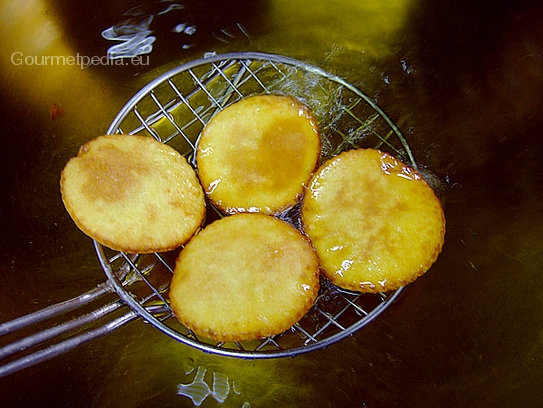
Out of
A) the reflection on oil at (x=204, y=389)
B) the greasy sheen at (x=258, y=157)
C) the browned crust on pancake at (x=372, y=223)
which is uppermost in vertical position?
the greasy sheen at (x=258, y=157)

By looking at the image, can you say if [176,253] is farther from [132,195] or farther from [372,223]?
[372,223]

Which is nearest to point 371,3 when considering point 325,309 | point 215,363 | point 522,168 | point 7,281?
point 522,168

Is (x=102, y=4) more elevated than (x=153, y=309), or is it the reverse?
(x=102, y=4)

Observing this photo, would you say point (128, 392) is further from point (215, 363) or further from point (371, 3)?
point (371, 3)

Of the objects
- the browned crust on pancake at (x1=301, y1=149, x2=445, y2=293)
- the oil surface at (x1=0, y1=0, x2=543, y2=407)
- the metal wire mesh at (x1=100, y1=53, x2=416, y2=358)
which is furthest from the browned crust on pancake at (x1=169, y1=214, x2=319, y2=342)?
the oil surface at (x1=0, y1=0, x2=543, y2=407)

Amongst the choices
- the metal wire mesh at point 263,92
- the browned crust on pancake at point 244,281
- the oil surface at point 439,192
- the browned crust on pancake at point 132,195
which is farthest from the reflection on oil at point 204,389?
the browned crust on pancake at point 132,195

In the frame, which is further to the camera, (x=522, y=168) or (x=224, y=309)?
(x=522, y=168)

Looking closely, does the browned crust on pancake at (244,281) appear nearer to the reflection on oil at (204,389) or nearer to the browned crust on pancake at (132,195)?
the browned crust on pancake at (132,195)

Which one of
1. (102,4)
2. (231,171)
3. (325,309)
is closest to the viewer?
(231,171)

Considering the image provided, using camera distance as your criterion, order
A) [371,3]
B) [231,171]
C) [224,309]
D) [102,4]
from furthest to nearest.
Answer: [371,3]
[102,4]
[231,171]
[224,309]
